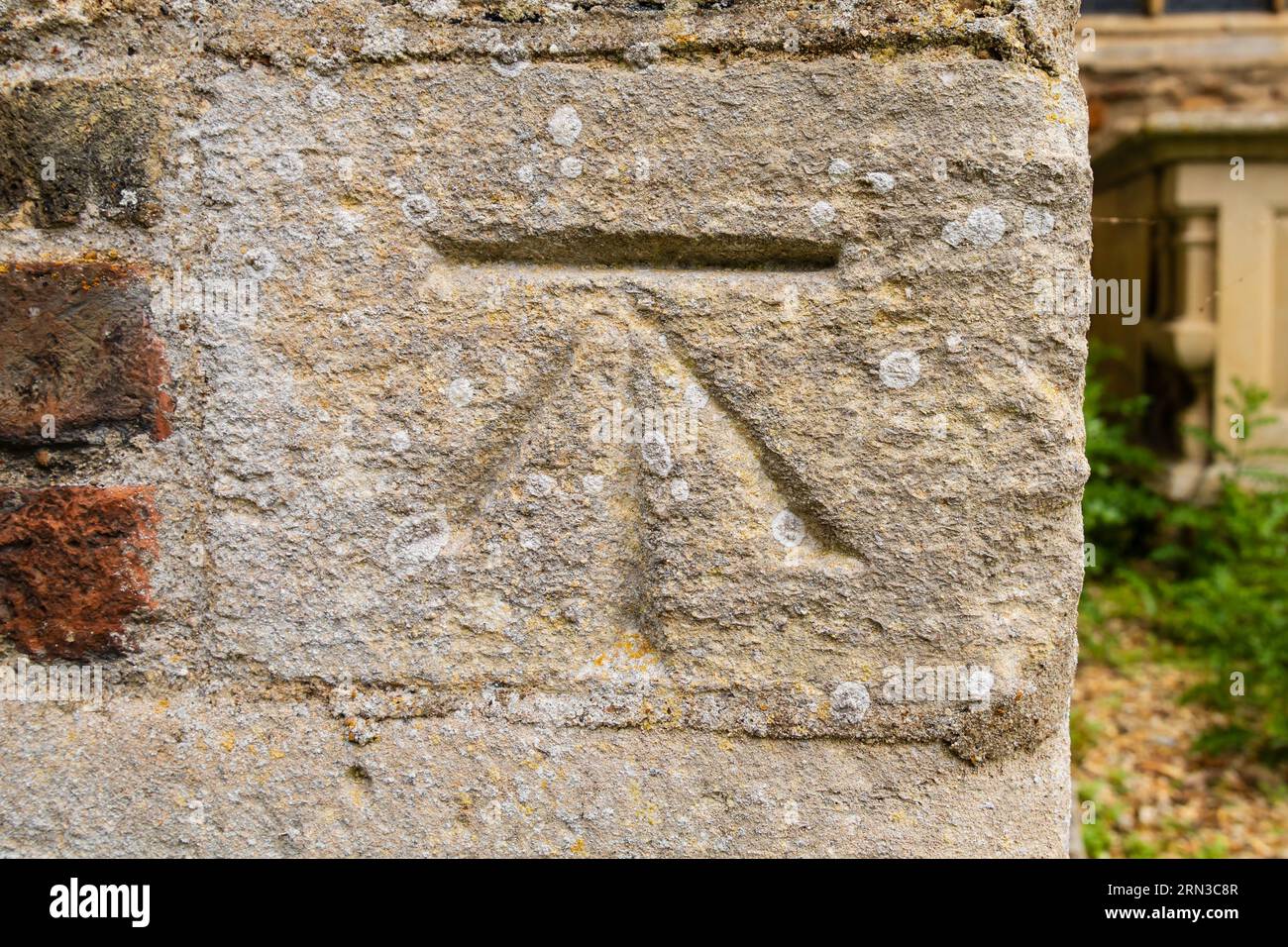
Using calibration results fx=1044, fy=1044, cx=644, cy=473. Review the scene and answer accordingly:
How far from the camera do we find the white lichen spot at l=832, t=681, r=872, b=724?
107 cm

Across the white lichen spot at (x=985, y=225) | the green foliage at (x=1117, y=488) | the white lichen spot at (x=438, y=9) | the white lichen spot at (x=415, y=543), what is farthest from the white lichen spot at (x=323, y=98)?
the green foliage at (x=1117, y=488)

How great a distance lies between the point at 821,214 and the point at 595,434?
1.04 feet

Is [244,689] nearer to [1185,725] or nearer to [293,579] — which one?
[293,579]

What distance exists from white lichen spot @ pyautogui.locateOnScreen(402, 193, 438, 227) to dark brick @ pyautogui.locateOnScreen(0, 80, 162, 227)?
267 mm

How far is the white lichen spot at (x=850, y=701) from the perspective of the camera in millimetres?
1072

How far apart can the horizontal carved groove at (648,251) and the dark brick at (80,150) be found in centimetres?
32

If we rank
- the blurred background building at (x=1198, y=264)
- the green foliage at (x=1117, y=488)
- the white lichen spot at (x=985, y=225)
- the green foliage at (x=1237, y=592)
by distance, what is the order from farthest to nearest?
the blurred background building at (x=1198, y=264)
the green foliage at (x=1117, y=488)
the green foliage at (x=1237, y=592)
the white lichen spot at (x=985, y=225)

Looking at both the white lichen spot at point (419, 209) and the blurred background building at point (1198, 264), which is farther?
the blurred background building at point (1198, 264)

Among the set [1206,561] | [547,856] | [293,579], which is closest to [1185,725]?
[1206,561]

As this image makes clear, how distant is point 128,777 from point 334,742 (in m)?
0.23

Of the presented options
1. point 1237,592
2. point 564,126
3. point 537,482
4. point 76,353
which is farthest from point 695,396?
point 1237,592

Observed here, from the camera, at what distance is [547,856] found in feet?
3.60

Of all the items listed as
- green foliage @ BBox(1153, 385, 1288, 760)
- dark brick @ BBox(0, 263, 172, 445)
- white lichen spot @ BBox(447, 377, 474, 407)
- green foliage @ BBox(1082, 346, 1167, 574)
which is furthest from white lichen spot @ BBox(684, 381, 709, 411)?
green foliage @ BBox(1082, 346, 1167, 574)

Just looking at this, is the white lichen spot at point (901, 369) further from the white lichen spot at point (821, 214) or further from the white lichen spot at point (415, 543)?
the white lichen spot at point (415, 543)
